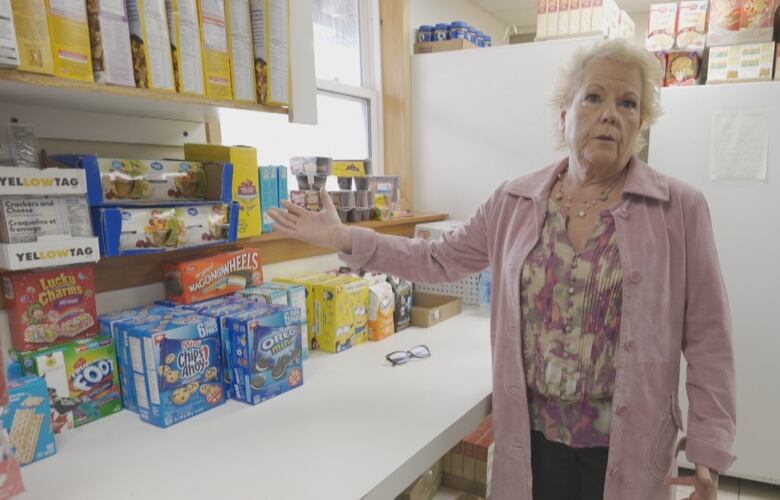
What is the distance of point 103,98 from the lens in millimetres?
1123

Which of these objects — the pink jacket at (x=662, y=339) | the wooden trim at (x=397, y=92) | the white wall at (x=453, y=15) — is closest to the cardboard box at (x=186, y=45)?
the pink jacket at (x=662, y=339)

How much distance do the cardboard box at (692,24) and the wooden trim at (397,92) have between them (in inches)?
52.4

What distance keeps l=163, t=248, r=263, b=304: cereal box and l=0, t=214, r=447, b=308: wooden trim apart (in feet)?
0.13

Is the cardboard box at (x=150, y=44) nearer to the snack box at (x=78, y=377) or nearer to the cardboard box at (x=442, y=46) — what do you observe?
the snack box at (x=78, y=377)

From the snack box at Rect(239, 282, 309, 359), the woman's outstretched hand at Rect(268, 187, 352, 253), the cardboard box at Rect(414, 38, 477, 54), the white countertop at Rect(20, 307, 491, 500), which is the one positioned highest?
the cardboard box at Rect(414, 38, 477, 54)

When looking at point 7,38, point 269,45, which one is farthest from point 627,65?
point 7,38

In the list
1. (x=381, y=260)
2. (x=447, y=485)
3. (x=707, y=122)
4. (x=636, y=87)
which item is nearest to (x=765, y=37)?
(x=707, y=122)

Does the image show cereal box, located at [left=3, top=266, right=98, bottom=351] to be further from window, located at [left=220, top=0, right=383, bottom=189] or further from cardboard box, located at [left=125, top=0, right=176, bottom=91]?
window, located at [left=220, top=0, right=383, bottom=189]

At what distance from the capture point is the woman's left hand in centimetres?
109

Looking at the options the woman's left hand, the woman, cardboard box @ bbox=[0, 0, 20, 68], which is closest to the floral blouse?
the woman

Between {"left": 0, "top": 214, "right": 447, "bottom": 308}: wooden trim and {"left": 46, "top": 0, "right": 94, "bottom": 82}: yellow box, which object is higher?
{"left": 46, "top": 0, "right": 94, "bottom": 82}: yellow box

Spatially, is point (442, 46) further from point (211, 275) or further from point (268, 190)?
point (211, 275)

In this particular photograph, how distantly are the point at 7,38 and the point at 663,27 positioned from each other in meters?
2.75

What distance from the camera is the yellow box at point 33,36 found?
89 centimetres
